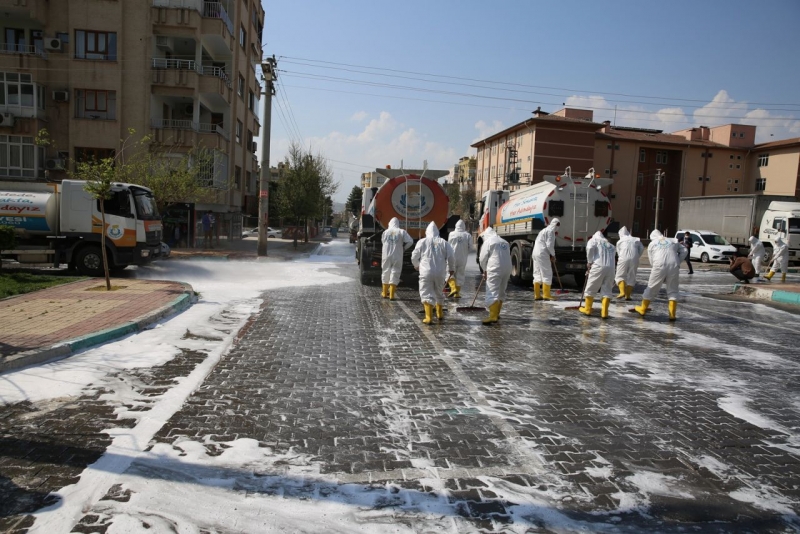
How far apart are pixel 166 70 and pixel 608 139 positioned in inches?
1925

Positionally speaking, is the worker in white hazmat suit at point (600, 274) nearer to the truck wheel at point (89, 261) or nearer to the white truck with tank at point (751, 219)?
the truck wheel at point (89, 261)

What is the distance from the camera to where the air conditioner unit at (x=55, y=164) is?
1072 inches

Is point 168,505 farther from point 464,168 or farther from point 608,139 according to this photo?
point 464,168

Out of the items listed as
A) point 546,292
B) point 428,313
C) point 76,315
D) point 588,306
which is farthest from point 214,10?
point 588,306

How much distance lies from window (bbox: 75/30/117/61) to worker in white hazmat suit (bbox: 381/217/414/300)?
22.3 metres

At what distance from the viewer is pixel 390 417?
5047 mm

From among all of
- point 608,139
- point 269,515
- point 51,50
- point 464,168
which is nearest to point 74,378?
point 269,515

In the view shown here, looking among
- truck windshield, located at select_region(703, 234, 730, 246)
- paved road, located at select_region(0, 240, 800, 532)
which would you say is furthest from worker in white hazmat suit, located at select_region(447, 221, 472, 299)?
truck windshield, located at select_region(703, 234, 730, 246)

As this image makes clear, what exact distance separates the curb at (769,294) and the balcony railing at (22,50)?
31988 mm

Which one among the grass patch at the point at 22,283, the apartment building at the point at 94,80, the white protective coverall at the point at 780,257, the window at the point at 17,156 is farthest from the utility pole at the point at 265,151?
the white protective coverall at the point at 780,257

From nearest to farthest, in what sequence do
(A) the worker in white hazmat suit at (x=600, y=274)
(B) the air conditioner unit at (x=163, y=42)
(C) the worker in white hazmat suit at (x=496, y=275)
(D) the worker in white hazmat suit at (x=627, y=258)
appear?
(C) the worker in white hazmat suit at (x=496, y=275)
(A) the worker in white hazmat suit at (x=600, y=274)
(D) the worker in white hazmat suit at (x=627, y=258)
(B) the air conditioner unit at (x=163, y=42)

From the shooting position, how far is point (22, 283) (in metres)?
12.2

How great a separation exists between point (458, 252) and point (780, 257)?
48.8 ft

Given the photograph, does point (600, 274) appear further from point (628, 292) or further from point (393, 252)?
point (393, 252)
